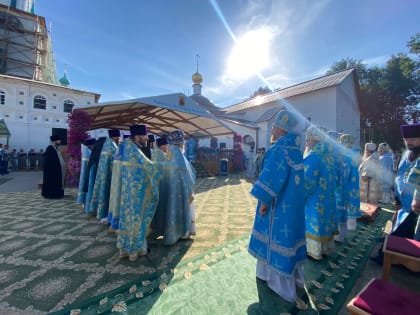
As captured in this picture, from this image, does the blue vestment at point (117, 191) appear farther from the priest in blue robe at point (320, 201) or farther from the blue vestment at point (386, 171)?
the blue vestment at point (386, 171)

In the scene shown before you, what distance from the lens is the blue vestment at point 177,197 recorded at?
3568mm

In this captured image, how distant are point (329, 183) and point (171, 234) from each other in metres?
2.75

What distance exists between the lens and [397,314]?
1408 millimetres

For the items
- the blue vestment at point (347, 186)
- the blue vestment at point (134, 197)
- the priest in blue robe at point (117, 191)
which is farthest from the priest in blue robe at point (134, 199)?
the blue vestment at point (347, 186)

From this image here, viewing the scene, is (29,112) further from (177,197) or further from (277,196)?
(277,196)

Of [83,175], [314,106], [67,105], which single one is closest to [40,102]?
[67,105]

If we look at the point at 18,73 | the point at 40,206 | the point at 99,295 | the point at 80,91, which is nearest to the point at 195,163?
the point at 40,206

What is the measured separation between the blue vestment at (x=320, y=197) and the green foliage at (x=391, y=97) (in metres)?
26.9

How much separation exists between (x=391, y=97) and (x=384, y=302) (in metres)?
31.4

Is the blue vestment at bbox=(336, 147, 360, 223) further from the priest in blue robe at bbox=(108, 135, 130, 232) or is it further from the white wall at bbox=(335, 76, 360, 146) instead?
the white wall at bbox=(335, 76, 360, 146)

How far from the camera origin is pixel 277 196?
2406 mm

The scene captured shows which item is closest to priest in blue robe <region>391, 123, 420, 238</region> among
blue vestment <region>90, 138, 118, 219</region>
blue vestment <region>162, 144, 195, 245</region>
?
blue vestment <region>162, 144, 195, 245</region>

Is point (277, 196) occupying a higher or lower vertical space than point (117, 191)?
higher

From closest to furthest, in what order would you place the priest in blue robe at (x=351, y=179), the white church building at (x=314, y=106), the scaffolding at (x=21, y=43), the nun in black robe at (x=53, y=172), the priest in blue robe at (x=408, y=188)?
the priest in blue robe at (x=408, y=188), the priest in blue robe at (x=351, y=179), the nun in black robe at (x=53, y=172), the white church building at (x=314, y=106), the scaffolding at (x=21, y=43)
